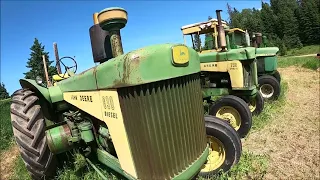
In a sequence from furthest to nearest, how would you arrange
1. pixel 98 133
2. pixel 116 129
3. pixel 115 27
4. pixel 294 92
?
1. pixel 294 92
2. pixel 98 133
3. pixel 115 27
4. pixel 116 129

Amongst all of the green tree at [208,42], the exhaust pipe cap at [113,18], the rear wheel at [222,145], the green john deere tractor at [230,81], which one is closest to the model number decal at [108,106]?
the exhaust pipe cap at [113,18]

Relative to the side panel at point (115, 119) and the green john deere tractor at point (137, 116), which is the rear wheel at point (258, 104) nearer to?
the green john deere tractor at point (137, 116)

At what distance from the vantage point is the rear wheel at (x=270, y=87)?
306 inches

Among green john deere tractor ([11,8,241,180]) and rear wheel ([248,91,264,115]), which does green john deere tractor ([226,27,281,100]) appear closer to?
rear wheel ([248,91,264,115])

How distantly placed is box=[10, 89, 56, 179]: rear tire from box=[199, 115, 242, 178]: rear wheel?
5.71 feet

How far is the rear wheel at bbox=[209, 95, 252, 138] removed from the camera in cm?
494

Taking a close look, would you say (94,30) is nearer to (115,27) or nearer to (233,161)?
(115,27)

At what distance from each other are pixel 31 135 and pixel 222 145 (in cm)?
206

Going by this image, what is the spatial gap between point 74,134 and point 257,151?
2.66 meters

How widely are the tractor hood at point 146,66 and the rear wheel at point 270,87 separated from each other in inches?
244

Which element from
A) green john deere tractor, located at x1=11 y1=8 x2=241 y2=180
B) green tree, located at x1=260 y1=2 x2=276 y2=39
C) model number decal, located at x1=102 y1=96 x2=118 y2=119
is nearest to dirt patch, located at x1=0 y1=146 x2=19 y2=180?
green john deere tractor, located at x1=11 y1=8 x2=241 y2=180

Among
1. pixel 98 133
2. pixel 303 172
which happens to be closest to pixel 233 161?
pixel 303 172

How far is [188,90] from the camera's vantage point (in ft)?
7.29

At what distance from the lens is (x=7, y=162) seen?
5.78m
